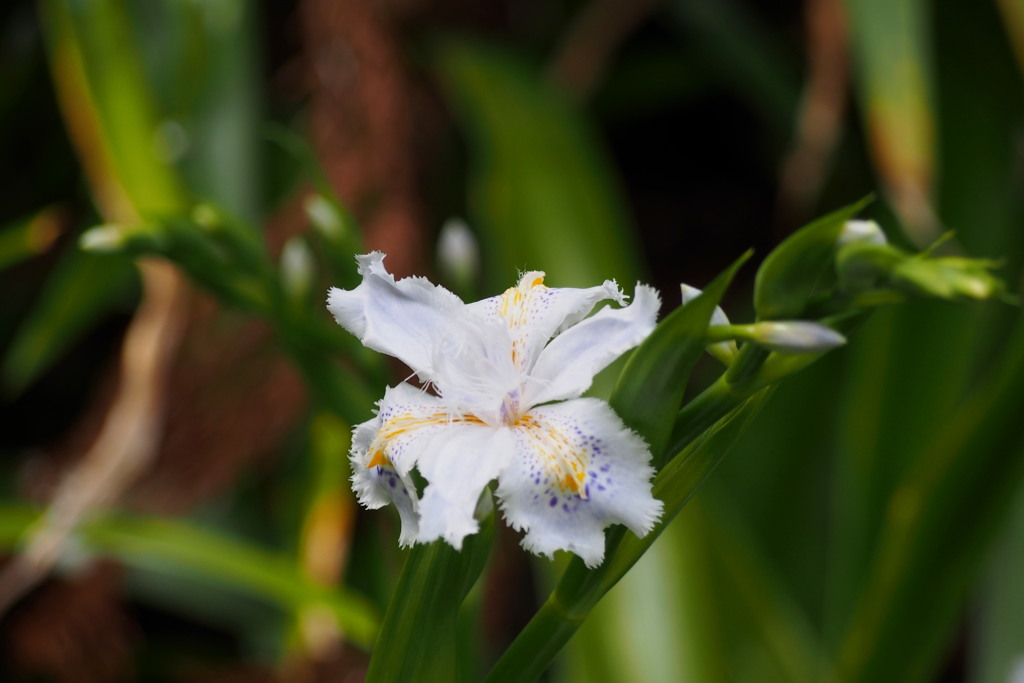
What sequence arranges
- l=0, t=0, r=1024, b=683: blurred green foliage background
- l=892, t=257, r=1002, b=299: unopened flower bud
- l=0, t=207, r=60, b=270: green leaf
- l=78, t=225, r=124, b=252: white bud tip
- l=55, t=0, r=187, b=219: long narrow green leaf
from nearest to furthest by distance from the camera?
1. l=892, t=257, r=1002, b=299: unopened flower bud
2. l=78, t=225, r=124, b=252: white bud tip
3. l=0, t=0, r=1024, b=683: blurred green foliage background
4. l=0, t=207, r=60, b=270: green leaf
5. l=55, t=0, r=187, b=219: long narrow green leaf

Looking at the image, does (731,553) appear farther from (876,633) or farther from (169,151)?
(169,151)

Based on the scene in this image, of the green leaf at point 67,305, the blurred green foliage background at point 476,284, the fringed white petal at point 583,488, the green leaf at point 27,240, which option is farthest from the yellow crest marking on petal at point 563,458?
the green leaf at point 67,305

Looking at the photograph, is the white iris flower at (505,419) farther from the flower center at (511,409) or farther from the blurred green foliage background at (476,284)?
the blurred green foliage background at (476,284)

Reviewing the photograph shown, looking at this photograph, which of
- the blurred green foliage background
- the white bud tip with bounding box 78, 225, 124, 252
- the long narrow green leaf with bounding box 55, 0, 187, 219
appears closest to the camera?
the white bud tip with bounding box 78, 225, 124, 252

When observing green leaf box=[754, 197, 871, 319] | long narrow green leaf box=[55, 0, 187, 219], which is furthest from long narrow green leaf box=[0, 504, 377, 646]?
green leaf box=[754, 197, 871, 319]

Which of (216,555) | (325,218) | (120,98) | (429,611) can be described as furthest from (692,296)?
(120,98)

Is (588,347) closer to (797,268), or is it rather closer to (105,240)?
(797,268)

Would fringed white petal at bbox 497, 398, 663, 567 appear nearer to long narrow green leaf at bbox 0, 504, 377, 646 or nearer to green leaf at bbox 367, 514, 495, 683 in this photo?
green leaf at bbox 367, 514, 495, 683

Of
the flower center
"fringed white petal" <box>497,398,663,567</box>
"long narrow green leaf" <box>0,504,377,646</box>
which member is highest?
the flower center
